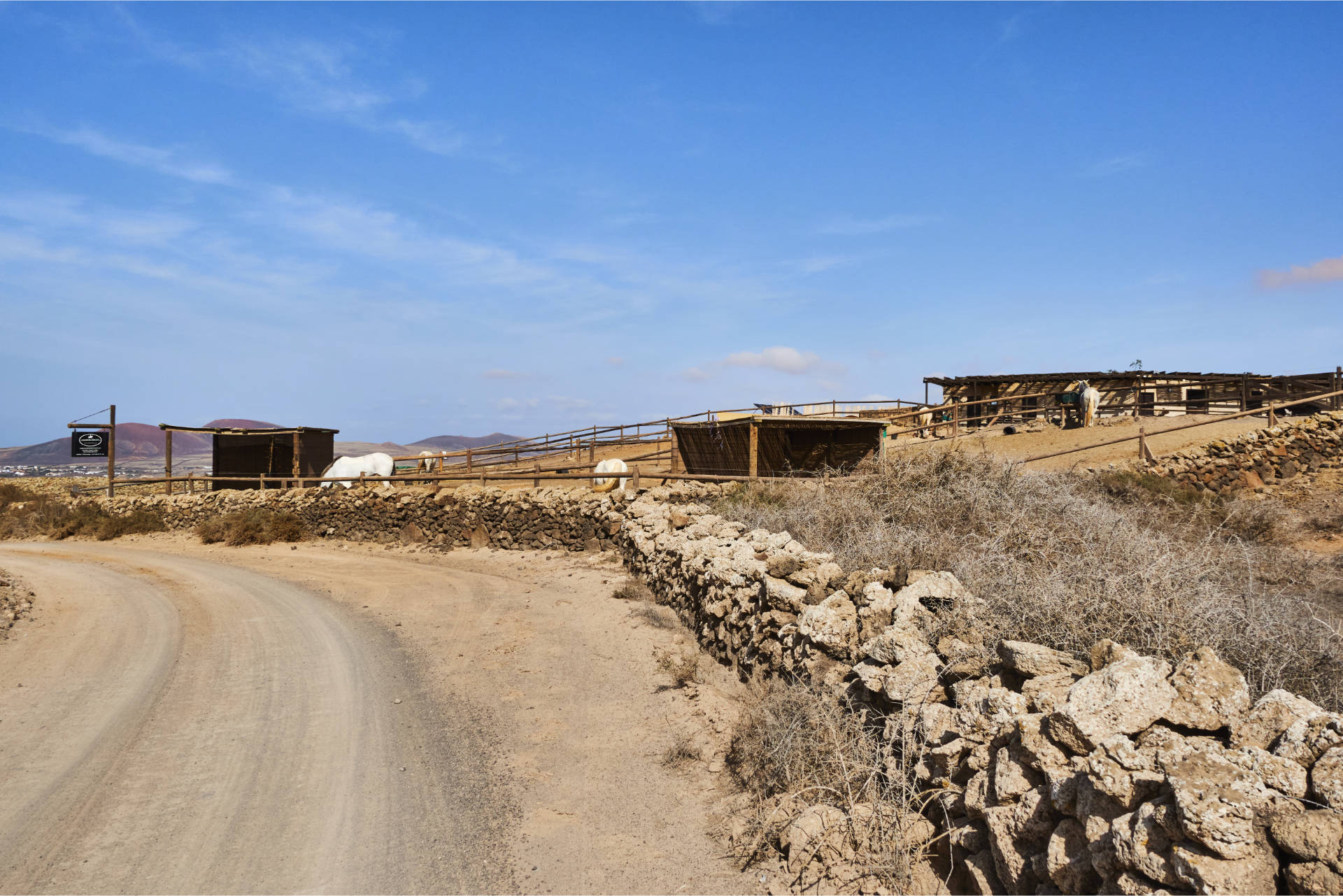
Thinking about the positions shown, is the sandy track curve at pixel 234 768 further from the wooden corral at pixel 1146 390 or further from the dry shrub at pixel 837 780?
the wooden corral at pixel 1146 390

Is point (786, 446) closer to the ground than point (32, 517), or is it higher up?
higher up

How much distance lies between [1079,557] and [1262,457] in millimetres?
17286

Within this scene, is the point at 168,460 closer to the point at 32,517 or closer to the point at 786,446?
the point at 32,517

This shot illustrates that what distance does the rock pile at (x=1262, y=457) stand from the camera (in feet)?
61.9

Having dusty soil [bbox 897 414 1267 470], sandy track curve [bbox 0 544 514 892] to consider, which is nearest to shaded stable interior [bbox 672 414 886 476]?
dusty soil [bbox 897 414 1267 470]

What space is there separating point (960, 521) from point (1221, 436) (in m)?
16.3

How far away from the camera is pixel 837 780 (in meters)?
5.19

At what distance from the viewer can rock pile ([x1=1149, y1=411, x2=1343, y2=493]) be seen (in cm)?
1888

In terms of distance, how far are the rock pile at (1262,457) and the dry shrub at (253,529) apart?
23.2 meters

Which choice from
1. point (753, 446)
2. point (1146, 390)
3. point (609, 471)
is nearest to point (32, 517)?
point (609, 471)

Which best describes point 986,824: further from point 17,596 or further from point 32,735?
point 17,596

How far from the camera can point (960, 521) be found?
29.0ft

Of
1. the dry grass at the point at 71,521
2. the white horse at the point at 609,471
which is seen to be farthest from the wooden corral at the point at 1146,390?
the dry grass at the point at 71,521

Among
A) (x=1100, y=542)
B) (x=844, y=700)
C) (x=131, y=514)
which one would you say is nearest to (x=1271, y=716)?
(x=844, y=700)
